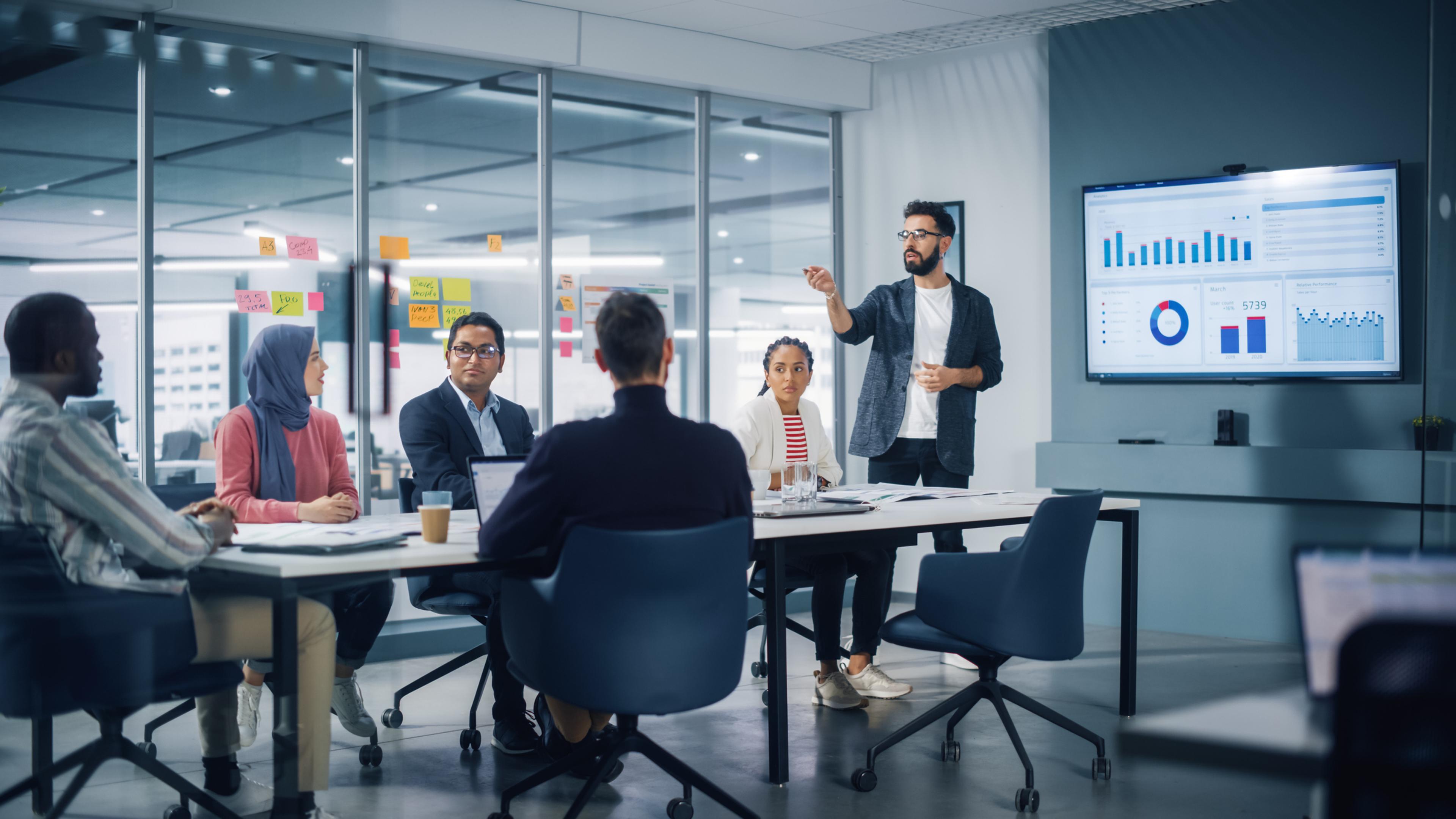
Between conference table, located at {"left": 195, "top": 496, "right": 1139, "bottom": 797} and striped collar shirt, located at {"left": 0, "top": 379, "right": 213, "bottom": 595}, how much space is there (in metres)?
0.15

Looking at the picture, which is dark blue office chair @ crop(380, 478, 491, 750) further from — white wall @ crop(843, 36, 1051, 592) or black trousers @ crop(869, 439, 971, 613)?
white wall @ crop(843, 36, 1051, 592)

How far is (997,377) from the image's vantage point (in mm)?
4586

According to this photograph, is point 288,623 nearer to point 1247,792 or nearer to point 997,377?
point 1247,792

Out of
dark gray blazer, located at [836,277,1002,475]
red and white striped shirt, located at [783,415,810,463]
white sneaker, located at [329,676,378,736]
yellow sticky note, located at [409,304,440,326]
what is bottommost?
white sneaker, located at [329,676,378,736]

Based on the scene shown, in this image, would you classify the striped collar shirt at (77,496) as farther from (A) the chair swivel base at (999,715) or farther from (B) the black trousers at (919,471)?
(B) the black trousers at (919,471)

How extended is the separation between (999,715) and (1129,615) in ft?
2.66

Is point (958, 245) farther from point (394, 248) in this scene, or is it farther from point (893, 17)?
point (394, 248)

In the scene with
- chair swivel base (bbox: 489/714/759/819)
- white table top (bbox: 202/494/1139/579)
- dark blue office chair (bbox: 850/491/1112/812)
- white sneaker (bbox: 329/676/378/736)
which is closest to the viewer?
white table top (bbox: 202/494/1139/579)

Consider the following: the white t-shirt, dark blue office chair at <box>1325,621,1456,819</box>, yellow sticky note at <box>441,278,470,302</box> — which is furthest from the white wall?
dark blue office chair at <box>1325,621,1456,819</box>

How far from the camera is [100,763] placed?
2.24 m

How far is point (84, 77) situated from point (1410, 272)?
4.51 m

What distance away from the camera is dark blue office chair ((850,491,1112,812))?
10.1ft

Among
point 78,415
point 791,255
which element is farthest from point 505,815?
point 791,255

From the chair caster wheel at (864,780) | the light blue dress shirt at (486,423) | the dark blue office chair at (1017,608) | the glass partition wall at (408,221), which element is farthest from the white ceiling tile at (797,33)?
the chair caster wheel at (864,780)
